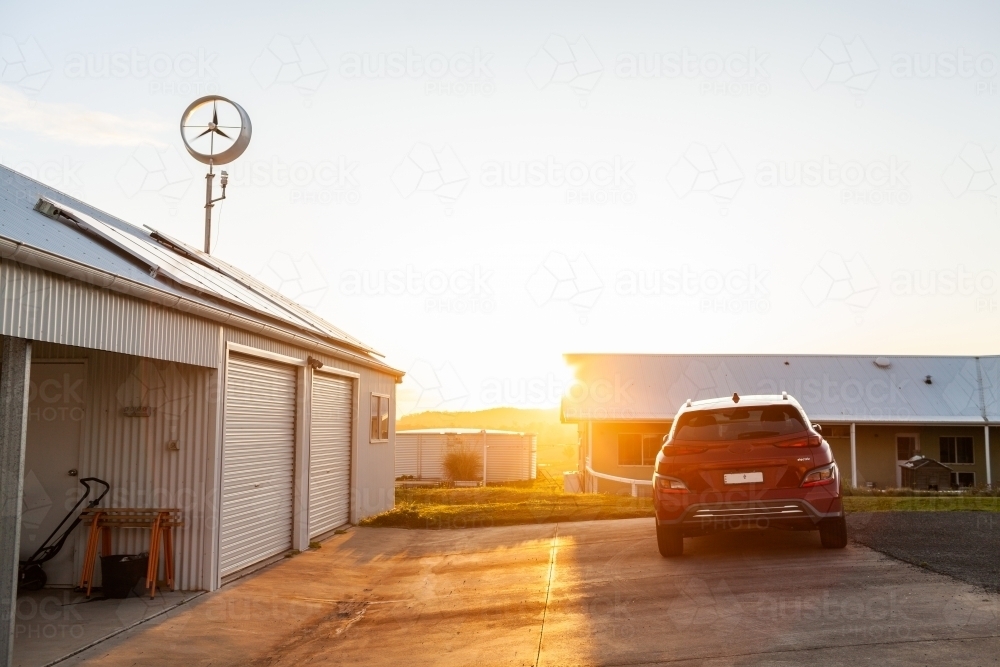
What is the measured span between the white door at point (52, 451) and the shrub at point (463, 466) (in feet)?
85.1


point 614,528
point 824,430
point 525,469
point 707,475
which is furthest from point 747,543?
point 525,469

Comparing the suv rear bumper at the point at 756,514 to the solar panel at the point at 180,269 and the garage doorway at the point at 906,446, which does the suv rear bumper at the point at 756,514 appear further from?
the garage doorway at the point at 906,446

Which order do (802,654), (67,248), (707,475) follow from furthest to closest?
(707,475) < (67,248) < (802,654)

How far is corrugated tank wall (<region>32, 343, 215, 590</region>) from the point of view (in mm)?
9078

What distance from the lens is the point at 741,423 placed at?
9016 millimetres

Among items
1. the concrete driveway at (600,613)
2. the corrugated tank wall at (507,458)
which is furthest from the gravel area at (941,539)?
the corrugated tank wall at (507,458)

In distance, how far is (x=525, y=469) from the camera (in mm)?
36375

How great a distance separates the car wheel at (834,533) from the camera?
356 inches

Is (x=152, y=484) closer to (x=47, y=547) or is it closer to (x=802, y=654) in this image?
(x=47, y=547)

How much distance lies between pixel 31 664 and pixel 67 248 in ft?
11.7

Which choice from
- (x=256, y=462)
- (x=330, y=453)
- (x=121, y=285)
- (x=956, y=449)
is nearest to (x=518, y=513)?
(x=330, y=453)

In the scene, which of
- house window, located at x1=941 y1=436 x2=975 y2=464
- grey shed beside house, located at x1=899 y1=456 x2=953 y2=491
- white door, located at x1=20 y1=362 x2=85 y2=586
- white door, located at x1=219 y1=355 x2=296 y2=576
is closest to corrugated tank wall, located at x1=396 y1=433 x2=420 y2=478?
grey shed beside house, located at x1=899 y1=456 x2=953 y2=491

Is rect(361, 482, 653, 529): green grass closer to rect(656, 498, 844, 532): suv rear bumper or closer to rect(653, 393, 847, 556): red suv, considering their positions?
rect(653, 393, 847, 556): red suv

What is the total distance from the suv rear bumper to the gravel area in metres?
1.05
